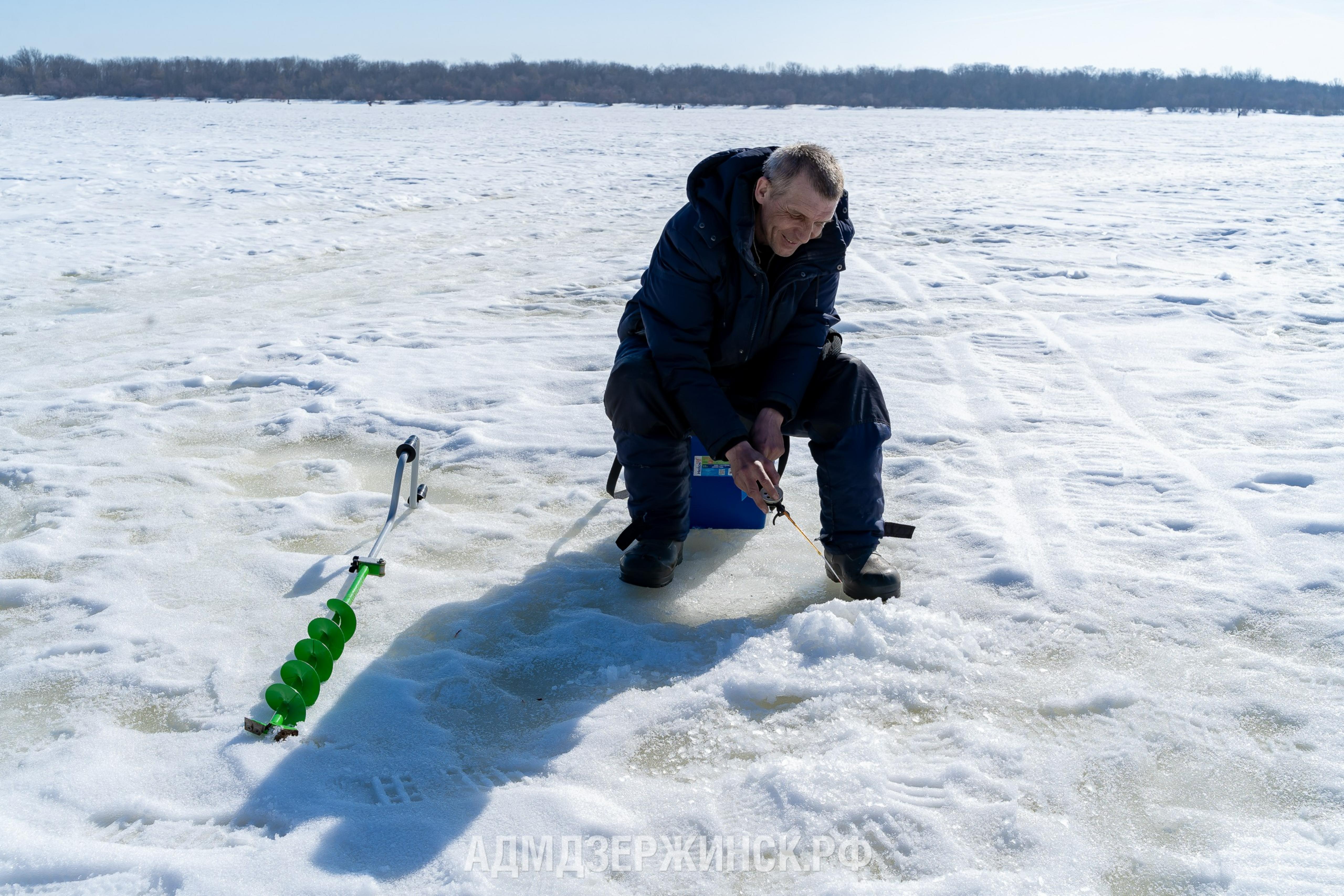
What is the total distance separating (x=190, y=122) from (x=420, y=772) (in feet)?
90.4

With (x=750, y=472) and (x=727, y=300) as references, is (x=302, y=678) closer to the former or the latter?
(x=750, y=472)

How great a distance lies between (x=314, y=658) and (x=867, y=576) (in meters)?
1.43

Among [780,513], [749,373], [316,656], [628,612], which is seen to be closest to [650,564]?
[628,612]

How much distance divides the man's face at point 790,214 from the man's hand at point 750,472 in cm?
55

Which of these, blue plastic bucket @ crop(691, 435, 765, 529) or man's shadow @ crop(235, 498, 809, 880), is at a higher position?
blue plastic bucket @ crop(691, 435, 765, 529)

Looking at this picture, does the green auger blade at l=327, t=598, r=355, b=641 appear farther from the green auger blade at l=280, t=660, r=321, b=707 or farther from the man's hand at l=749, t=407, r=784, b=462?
the man's hand at l=749, t=407, r=784, b=462

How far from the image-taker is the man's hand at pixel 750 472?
2.33m

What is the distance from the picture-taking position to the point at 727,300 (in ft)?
8.29

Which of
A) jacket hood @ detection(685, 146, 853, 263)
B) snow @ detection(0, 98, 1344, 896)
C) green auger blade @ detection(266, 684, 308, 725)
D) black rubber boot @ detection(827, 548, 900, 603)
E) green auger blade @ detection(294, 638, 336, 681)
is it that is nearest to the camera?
snow @ detection(0, 98, 1344, 896)

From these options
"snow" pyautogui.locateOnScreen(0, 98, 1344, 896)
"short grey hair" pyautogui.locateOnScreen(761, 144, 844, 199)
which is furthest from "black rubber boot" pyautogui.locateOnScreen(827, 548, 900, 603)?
"short grey hair" pyautogui.locateOnScreen(761, 144, 844, 199)

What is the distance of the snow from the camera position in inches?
67.7

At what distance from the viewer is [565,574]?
2740mm

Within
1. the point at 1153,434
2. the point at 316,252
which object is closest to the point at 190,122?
the point at 316,252

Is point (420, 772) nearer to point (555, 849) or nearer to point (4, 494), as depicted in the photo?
point (555, 849)
